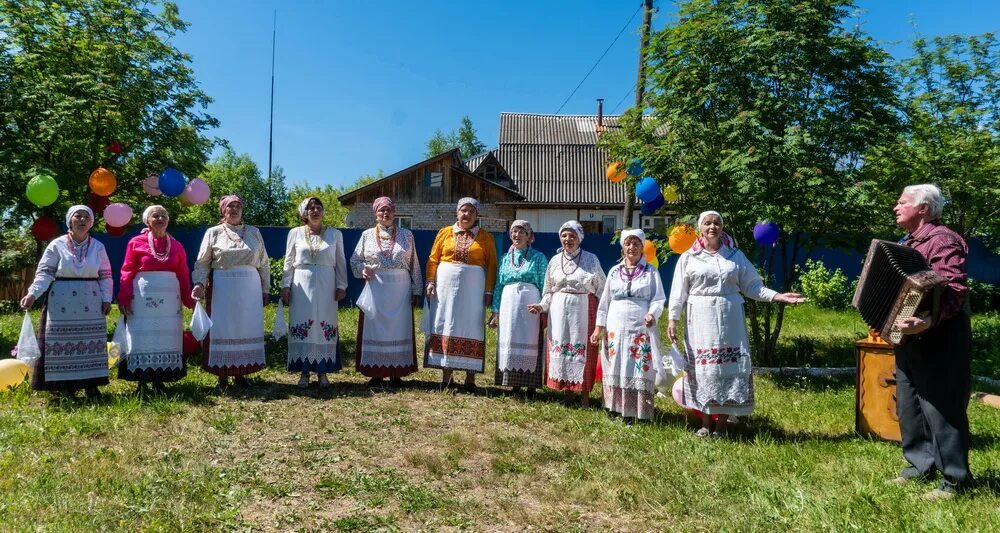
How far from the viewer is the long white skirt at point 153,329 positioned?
5777 mm

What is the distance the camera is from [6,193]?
773 centimetres

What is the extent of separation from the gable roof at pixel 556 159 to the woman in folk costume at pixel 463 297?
19.4 metres

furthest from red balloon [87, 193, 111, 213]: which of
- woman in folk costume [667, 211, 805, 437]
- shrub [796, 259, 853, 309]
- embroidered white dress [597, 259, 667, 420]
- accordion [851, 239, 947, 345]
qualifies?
shrub [796, 259, 853, 309]

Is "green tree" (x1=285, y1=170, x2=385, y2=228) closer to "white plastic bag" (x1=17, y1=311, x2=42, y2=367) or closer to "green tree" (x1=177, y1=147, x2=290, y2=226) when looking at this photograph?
"green tree" (x1=177, y1=147, x2=290, y2=226)

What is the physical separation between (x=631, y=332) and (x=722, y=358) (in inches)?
28.9

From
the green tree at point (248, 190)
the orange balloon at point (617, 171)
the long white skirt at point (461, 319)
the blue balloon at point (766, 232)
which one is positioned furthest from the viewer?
the green tree at point (248, 190)

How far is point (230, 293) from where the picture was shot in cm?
614

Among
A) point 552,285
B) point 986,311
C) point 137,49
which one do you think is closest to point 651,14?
point 552,285

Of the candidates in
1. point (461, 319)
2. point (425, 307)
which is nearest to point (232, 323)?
point (425, 307)

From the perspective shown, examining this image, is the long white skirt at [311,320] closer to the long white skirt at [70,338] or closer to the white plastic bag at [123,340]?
the white plastic bag at [123,340]

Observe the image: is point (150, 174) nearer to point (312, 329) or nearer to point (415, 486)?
point (312, 329)

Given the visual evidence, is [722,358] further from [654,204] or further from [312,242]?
[312,242]

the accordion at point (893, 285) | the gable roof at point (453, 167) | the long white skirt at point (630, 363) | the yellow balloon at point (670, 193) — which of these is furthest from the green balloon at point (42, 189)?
the gable roof at point (453, 167)

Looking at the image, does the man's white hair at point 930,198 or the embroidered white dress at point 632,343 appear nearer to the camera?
the man's white hair at point 930,198
